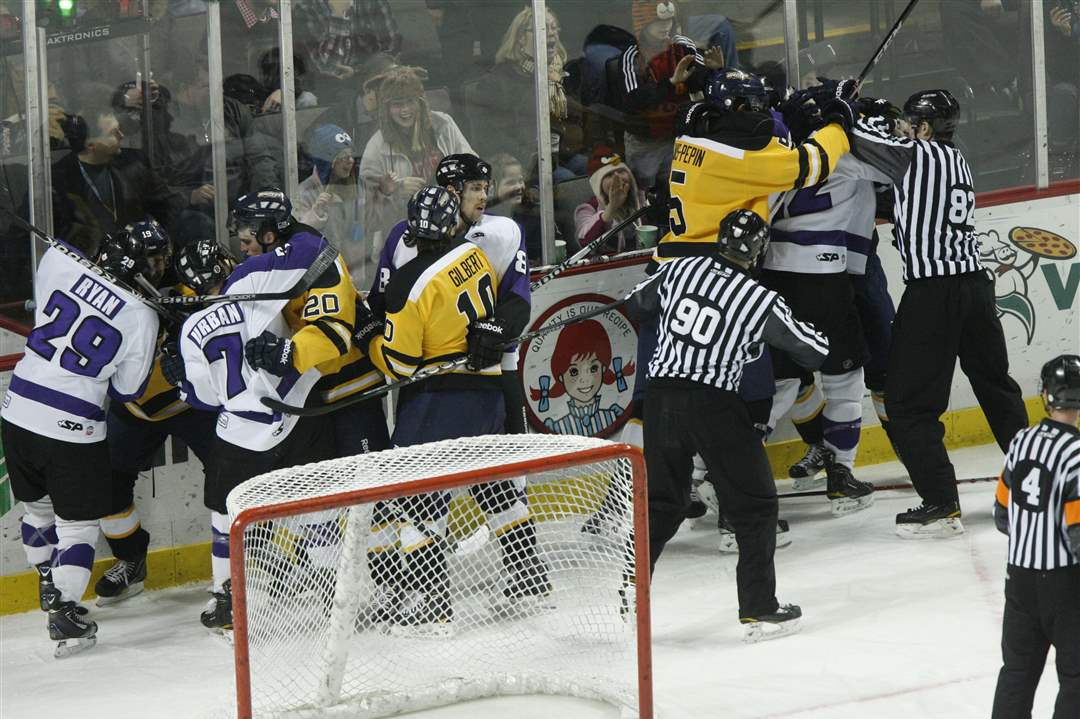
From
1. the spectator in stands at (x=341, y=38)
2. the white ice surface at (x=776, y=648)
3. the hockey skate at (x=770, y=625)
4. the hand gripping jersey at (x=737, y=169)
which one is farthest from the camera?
the spectator in stands at (x=341, y=38)

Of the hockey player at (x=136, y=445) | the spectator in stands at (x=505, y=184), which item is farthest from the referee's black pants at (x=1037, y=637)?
the spectator in stands at (x=505, y=184)

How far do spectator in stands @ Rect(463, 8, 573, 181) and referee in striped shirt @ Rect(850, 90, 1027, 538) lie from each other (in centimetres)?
107

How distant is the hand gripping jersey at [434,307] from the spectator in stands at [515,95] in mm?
1047

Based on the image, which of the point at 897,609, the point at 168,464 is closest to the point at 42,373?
the point at 168,464

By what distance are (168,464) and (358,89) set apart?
1.37 metres

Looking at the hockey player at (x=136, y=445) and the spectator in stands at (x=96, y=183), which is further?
the spectator in stands at (x=96, y=183)

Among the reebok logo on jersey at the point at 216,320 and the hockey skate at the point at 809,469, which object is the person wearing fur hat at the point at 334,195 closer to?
the reebok logo on jersey at the point at 216,320

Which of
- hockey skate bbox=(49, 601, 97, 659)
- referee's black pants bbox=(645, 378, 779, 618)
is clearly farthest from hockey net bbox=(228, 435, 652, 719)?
hockey skate bbox=(49, 601, 97, 659)

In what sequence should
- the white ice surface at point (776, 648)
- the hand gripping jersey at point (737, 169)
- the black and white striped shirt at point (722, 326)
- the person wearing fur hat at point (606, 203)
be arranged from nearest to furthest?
the white ice surface at point (776, 648), the black and white striped shirt at point (722, 326), the hand gripping jersey at point (737, 169), the person wearing fur hat at point (606, 203)

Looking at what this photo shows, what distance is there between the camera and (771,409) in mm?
5566

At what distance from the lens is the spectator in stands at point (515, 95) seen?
18.7 feet

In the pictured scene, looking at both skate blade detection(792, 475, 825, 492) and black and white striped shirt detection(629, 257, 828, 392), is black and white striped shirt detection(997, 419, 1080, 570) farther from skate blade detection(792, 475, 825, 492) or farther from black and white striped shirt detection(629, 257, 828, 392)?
skate blade detection(792, 475, 825, 492)

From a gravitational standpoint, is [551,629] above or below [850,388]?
below

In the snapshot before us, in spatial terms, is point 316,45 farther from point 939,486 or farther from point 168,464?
point 939,486
